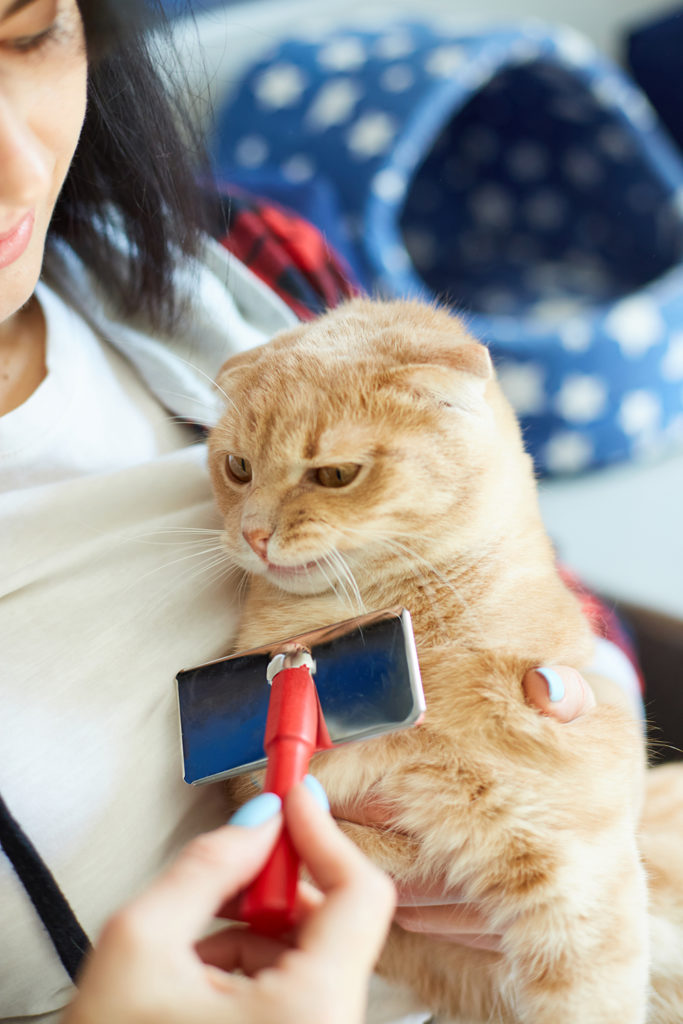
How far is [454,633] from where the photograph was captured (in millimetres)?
850

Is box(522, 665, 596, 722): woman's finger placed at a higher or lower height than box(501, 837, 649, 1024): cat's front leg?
higher

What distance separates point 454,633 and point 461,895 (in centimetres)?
27

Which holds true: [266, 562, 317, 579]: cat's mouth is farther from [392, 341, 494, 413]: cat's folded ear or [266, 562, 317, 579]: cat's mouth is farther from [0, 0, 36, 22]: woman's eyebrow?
[0, 0, 36, 22]: woman's eyebrow

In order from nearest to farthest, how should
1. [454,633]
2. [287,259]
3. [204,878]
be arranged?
1. [204,878]
2. [454,633]
3. [287,259]

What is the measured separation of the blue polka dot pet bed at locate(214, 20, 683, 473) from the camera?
6.79 feet

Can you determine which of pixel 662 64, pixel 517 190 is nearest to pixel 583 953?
pixel 517 190

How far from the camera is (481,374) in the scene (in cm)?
84

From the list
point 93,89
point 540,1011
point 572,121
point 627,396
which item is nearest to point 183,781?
point 540,1011

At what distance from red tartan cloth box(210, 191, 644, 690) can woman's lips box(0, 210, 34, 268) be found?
0.58 m

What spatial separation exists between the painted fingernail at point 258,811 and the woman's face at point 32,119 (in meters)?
0.62

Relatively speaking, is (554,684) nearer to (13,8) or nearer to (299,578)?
(299,578)

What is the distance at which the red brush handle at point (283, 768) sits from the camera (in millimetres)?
527

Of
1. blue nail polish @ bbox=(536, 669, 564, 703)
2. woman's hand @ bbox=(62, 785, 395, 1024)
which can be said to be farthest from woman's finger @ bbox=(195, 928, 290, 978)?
blue nail polish @ bbox=(536, 669, 564, 703)

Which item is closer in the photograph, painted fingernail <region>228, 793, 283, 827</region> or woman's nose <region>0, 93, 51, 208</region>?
painted fingernail <region>228, 793, 283, 827</region>
